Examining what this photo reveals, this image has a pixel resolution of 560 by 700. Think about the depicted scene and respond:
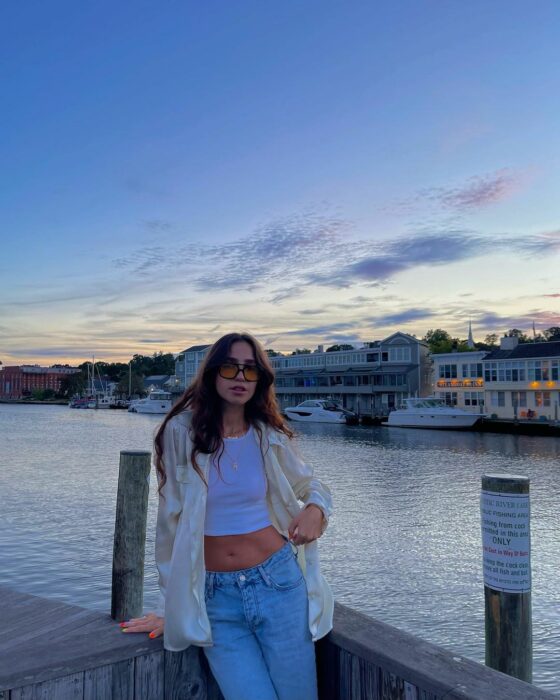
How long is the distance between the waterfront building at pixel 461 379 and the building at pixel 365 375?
4936mm

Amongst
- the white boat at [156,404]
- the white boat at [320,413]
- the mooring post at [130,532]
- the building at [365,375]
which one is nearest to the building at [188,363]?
the white boat at [156,404]

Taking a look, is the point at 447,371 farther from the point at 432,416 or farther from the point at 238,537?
the point at 238,537

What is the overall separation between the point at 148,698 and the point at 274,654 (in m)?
0.77

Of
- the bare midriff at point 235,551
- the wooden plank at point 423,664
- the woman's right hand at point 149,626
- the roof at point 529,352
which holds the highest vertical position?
the roof at point 529,352

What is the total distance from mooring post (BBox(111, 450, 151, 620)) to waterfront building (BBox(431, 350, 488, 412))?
57.4 meters

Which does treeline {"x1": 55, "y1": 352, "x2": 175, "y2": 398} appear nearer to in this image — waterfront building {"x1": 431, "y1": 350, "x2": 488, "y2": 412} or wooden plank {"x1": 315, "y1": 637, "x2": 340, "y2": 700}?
waterfront building {"x1": 431, "y1": 350, "x2": 488, "y2": 412}

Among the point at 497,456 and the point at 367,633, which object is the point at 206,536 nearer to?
the point at 367,633

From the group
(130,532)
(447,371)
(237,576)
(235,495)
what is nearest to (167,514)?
(235,495)

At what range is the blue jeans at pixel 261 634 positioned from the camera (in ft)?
9.32

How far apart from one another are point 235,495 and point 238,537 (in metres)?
0.20

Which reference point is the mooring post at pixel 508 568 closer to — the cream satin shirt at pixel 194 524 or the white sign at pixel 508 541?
the white sign at pixel 508 541

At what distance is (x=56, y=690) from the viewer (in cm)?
281

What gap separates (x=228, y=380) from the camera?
3248 mm

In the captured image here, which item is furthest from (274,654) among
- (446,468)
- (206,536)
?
(446,468)
